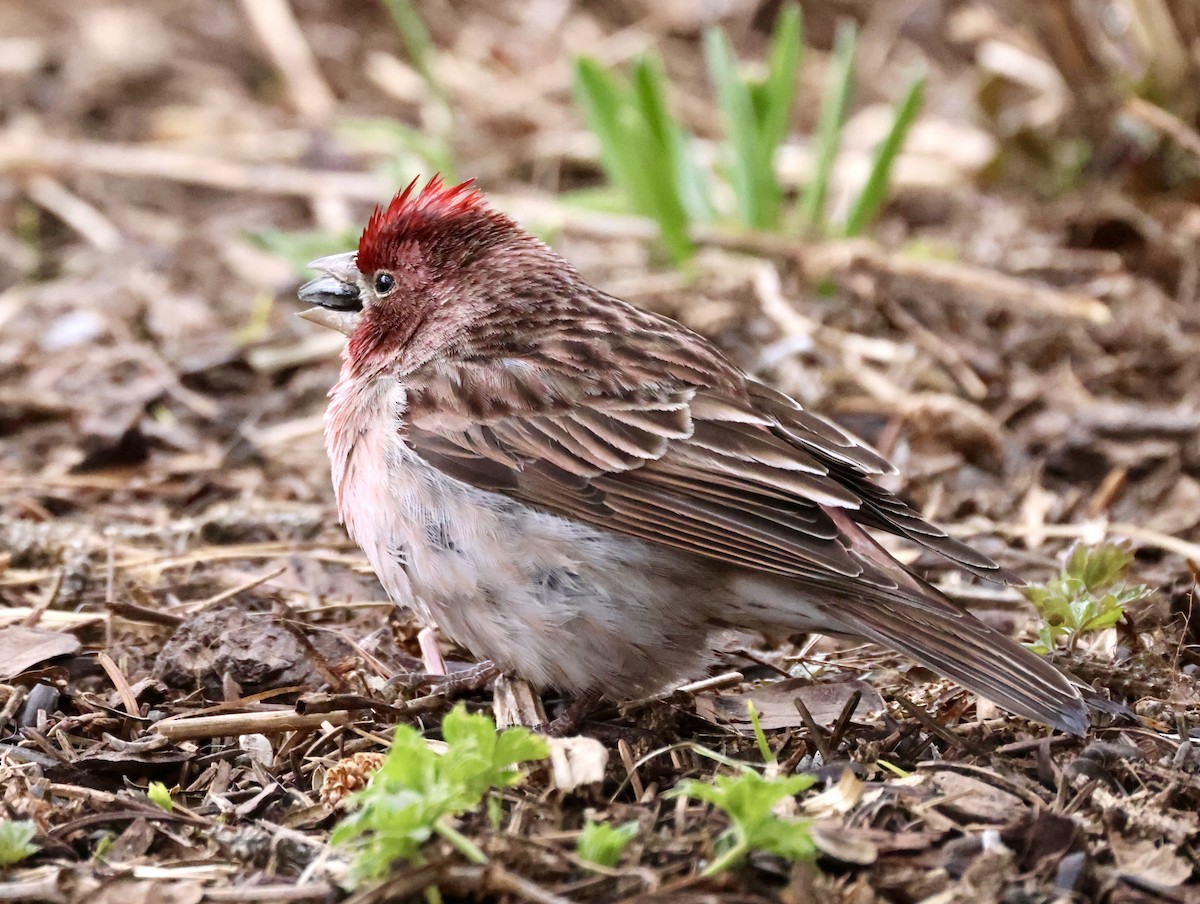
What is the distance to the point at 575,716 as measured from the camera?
4480 millimetres

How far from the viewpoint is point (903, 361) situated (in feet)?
23.0

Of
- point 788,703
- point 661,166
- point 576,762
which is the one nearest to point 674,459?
point 788,703

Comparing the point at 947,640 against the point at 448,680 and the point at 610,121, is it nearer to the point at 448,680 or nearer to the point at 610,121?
the point at 448,680

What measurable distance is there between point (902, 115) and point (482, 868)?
16.3 feet

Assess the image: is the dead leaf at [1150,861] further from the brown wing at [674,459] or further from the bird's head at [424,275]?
the bird's head at [424,275]

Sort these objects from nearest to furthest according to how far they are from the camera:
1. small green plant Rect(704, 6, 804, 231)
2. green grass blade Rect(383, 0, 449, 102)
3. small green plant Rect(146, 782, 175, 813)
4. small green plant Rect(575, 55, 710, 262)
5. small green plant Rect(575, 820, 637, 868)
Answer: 1. small green plant Rect(575, 820, 637, 868)
2. small green plant Rect(146, 782, 175, 813)
3. small green plant Rect(575, 55, 710, 262)
4. small green plant Rect(704, 6, 804, 231)
5. green grass blade Rect(383, 0, 449, 102)

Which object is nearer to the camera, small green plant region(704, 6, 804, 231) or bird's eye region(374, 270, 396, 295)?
bird's eye region(374, 270, 396, 295)

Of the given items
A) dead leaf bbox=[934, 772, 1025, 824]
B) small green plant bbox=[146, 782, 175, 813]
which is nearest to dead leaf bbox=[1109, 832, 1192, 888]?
dead leaf bbox=[934, 772, 1025, 824]

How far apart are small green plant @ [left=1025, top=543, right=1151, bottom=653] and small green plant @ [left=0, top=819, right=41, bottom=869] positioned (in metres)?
2.86

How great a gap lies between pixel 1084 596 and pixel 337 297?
2748 millimetres

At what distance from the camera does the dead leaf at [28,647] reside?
456 cm

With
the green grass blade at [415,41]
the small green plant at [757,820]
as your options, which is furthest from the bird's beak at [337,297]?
the green grass blade at [415,41]

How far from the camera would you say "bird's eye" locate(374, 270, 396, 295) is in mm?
5250

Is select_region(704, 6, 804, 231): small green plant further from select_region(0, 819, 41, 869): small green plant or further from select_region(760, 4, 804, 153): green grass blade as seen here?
select_region(0, 819, 41, 869): small green plant
